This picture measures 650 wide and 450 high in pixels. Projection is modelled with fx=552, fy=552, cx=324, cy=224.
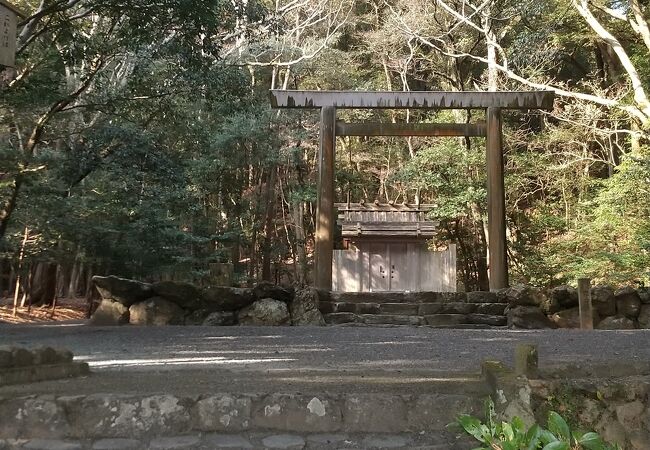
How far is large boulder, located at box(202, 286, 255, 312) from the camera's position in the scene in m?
8.25

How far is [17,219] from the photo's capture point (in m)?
11.2

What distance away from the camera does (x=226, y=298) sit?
8.27 meters

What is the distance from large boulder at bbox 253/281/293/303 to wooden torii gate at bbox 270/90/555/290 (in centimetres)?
95

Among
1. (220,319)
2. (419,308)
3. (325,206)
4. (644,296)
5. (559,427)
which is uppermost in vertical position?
(325,206)

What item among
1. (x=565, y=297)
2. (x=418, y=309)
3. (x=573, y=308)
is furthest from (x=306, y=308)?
(x=573, y=308)

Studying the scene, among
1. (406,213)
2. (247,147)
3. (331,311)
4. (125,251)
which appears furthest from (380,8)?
(331,311)

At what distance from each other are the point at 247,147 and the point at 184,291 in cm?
980

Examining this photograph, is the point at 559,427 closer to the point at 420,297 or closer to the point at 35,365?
the point at 35,365

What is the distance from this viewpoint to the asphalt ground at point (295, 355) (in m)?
2.55

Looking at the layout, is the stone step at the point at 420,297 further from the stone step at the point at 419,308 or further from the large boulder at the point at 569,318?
the large boulder at the point at 569,318

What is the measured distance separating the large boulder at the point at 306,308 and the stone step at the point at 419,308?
0.25 m

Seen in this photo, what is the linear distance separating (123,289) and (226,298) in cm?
148

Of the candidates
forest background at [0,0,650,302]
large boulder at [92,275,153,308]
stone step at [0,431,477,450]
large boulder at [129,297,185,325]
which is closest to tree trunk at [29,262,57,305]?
forest background at [0,0,650,302]

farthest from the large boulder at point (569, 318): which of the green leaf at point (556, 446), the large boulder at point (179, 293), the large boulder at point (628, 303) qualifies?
the green leaf at point (556, 446)
